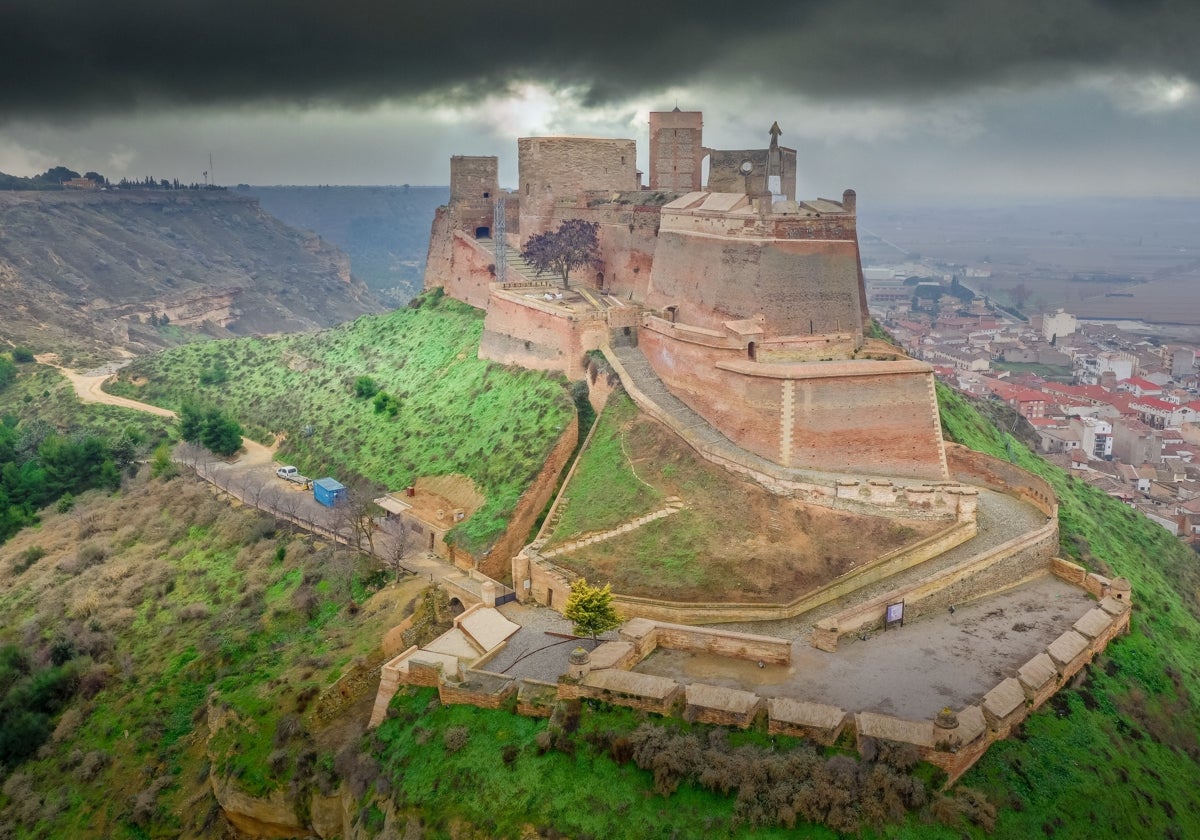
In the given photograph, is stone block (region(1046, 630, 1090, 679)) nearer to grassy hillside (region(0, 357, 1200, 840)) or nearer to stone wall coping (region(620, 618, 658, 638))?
grassy hillside (region(0, 357, 1200, 840))

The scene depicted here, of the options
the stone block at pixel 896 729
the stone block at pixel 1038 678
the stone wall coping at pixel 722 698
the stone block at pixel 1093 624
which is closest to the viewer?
the stone block at pixel 896 729

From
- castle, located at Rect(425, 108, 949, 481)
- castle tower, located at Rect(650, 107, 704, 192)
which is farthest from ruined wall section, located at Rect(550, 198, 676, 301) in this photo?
castle tower, located at Rect(650, 107, 704, 192)

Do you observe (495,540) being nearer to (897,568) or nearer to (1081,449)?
(897,568)

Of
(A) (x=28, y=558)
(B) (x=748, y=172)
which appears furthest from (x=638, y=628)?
(A) (x=28, y=558)

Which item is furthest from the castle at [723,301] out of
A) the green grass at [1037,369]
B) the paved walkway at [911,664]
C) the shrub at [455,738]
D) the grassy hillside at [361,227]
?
the grassy hillside at [361,227]

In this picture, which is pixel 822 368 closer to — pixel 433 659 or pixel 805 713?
pixel 805 713

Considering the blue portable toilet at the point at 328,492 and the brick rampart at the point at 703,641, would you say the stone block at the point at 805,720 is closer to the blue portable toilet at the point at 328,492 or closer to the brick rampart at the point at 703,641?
the brick rampart at the point at 703,641
